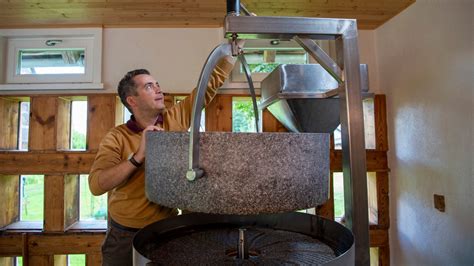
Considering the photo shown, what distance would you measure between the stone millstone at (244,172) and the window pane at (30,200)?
1952mm

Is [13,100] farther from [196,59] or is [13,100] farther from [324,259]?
[324,259]

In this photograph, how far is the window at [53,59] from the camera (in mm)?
1867

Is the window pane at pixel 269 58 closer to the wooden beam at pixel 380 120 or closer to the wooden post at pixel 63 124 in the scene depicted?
the wooden beam at pixel 380 120

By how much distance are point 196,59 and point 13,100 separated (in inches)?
51.6

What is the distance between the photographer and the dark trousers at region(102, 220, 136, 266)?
1259mm

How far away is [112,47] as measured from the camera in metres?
1.91

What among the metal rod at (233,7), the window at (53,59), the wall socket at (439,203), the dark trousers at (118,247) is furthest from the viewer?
the window at (53,59)

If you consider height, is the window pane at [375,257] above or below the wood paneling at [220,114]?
below

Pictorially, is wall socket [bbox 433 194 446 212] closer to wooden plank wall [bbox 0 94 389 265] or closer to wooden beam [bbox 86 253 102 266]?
wooden plank wall [bbox 0 94 389 265]

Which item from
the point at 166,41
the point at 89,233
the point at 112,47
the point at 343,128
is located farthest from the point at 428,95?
the point at 89,233

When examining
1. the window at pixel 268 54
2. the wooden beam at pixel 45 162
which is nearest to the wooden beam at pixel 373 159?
the window at pixel 268 54

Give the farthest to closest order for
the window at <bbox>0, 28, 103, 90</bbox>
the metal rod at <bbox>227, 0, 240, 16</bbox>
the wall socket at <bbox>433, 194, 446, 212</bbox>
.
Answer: the window at <bbox>0, 28, 103, 90</bbox>
the wall socket at <bbox>433, 194, 446, 212</bbox>
the metal rod at <bbox>227, 0, 240, 16</bbox>

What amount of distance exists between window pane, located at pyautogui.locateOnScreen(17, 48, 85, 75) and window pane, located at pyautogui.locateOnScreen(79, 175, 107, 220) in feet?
2.60

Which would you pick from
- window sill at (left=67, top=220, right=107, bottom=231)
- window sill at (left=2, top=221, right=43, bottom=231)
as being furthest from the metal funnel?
window sill at (left=2, top=221, right=43, bottom=231)
